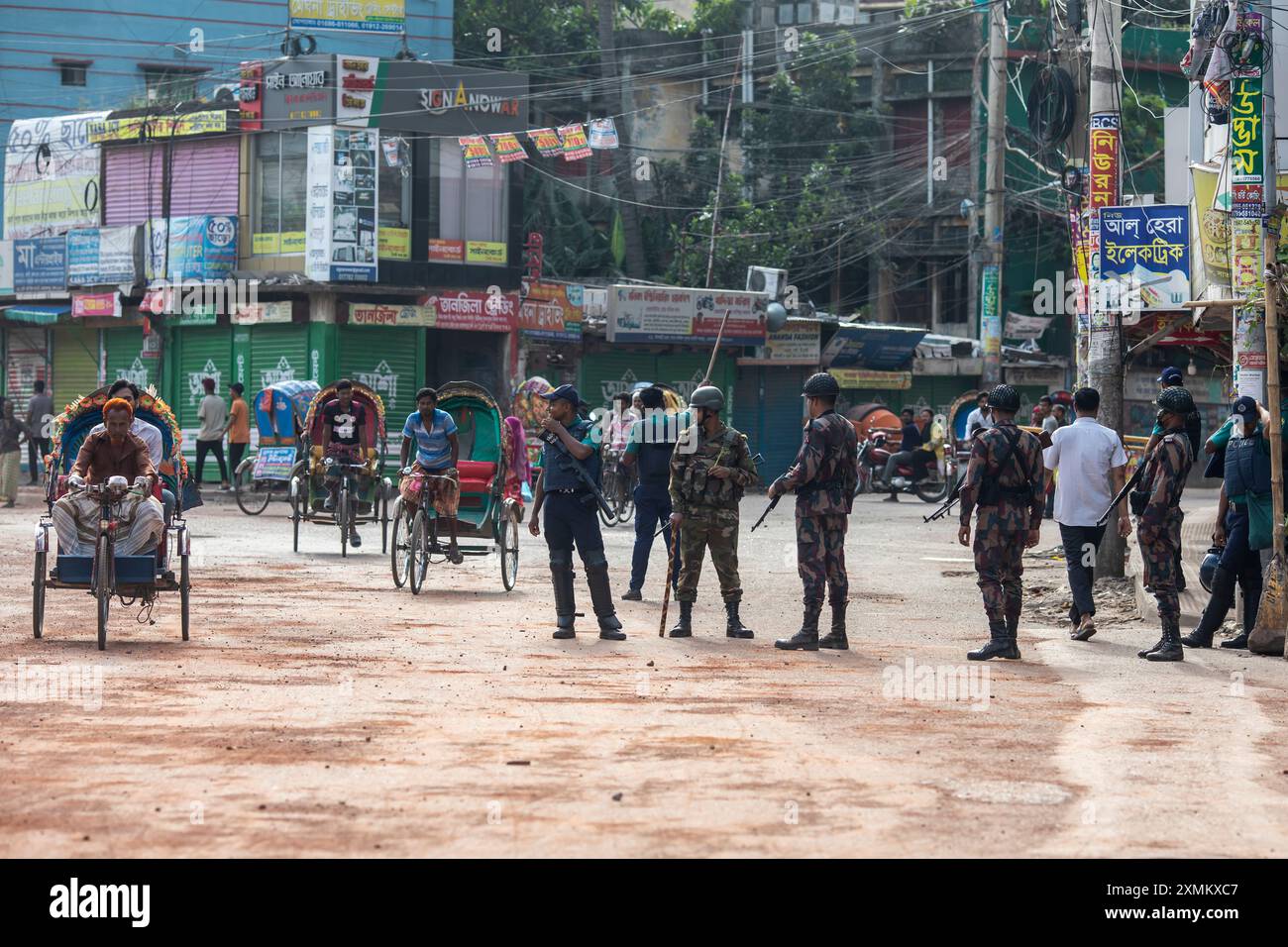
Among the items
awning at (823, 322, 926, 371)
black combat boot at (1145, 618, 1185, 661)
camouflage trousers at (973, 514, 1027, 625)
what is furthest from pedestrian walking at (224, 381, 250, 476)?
black combat boot at (1145, 618, 1185, 661)

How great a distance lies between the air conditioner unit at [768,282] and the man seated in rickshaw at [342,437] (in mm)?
20731

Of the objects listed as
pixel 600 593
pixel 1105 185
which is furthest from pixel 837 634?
pixel 1105 185

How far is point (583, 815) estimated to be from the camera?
602cm

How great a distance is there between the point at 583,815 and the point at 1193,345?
14.8 metres

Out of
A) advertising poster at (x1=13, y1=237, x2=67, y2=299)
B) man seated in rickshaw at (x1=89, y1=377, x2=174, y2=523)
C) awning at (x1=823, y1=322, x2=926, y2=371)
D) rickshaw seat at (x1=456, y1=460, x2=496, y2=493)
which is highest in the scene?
advertising poster at (x1=13, y1=237, x2=67, y2=299)

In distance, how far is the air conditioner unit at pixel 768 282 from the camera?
1515 inches

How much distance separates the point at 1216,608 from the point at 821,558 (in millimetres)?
2876

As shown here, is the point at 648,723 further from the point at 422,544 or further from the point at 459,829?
the point at 422,544

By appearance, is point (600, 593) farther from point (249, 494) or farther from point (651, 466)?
point (249, 494)

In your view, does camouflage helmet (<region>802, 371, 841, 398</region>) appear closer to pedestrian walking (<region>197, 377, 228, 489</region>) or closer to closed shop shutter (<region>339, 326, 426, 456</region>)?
pedestrian walking (<region>197, 377, 228, 489</region>)

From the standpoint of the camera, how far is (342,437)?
18.7m

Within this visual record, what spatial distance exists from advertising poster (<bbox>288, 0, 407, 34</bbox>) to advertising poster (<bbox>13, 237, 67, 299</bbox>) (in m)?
6.75

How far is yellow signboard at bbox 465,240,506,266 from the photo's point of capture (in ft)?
109
